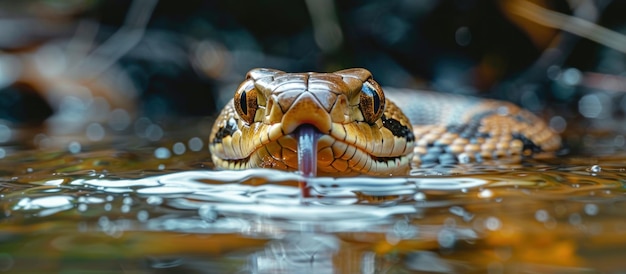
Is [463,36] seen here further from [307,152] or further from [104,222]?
[104,222]

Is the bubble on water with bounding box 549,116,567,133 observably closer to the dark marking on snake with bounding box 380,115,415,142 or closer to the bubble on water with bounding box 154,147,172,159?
the dark marking on snake with bounding box 380,115,415,142

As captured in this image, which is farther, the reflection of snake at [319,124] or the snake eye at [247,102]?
the snake eye at [247,102]

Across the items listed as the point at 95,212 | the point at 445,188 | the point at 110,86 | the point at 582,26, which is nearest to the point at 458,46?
the point at 582,26

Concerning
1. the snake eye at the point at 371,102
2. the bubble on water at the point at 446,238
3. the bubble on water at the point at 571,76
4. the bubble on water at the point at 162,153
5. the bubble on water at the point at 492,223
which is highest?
the bubble on water at the point at 571,76

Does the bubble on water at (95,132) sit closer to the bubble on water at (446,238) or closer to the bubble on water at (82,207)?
the bubble on water at (82,207)

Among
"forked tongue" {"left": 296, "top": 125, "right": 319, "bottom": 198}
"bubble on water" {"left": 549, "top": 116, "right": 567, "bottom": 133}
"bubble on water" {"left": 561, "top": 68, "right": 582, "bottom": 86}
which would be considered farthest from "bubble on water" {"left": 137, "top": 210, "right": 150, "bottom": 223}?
"bubble on water" {"left": 561, "top": 68, "right": 582, "bottom": 86}

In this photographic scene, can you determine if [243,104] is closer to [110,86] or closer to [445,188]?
[445,188]

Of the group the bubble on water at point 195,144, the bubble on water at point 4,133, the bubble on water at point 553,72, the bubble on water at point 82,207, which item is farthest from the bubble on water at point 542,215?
the bubble on water at point 553,72
